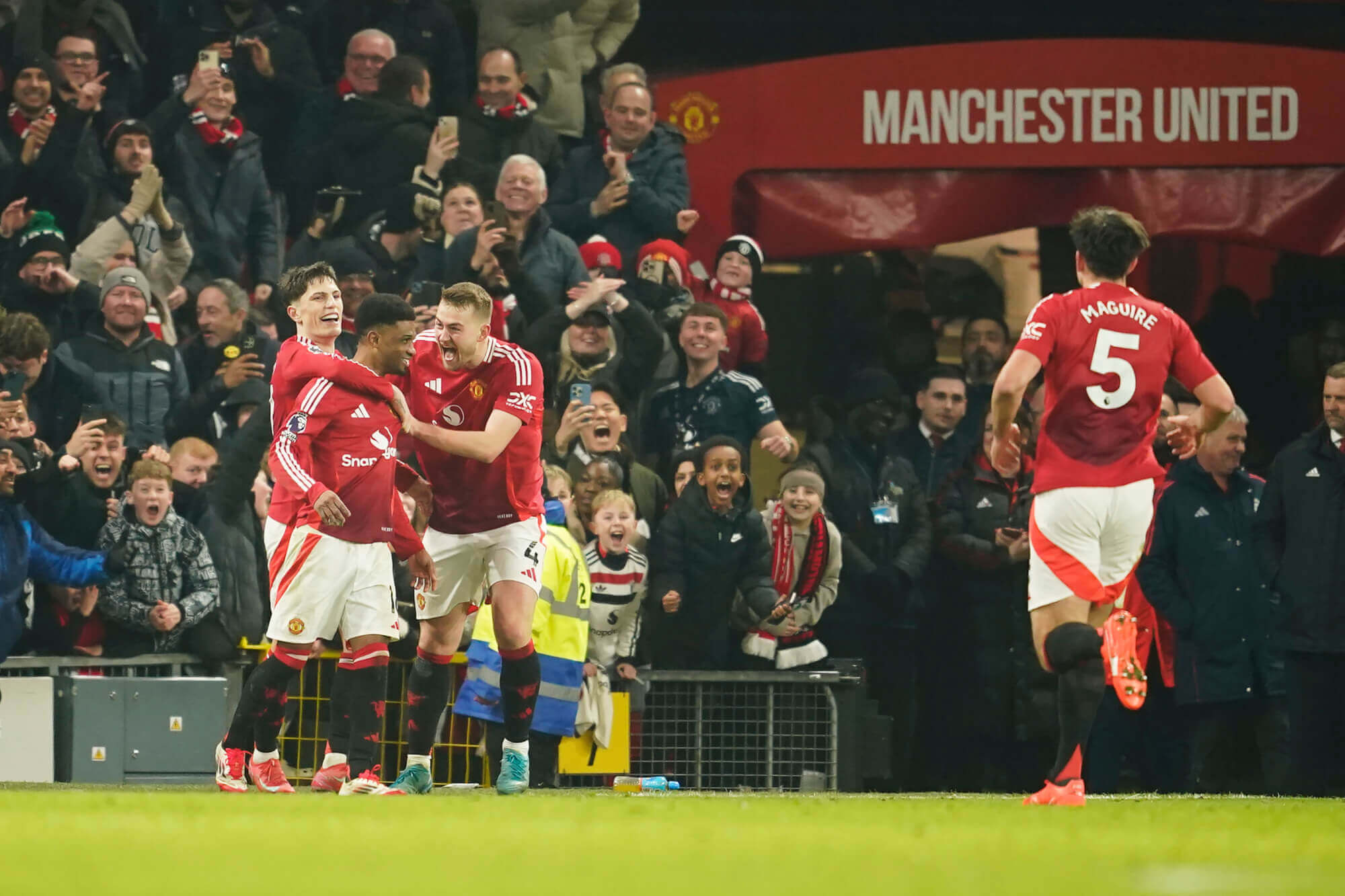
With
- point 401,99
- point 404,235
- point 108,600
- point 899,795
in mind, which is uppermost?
point 401,99

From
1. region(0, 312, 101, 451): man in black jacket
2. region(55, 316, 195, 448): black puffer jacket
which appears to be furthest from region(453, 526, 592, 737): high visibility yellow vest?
region(0, 312, 101, 451): man in black jacket

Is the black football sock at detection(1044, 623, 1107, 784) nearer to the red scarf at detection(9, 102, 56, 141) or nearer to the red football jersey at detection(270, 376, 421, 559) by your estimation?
the red football jersey at detection(270, 376, 421, 559)

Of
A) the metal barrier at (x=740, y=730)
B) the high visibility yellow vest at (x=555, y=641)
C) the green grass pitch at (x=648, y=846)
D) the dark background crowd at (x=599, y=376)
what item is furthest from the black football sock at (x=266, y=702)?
the metal barrier at (x=740, y=730)

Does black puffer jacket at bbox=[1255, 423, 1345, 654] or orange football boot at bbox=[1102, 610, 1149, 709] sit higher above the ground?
black puffer jacket at bbox=[1255, 423, 1345, 654]

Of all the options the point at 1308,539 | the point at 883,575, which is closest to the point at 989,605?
the point at 883,575

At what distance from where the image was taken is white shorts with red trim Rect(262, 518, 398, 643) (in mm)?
7535

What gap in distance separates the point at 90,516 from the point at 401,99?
320 centimetres

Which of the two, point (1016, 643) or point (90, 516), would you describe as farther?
point (1016, 643)

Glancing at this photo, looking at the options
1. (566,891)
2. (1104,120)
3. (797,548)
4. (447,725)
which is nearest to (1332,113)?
(1104,120)

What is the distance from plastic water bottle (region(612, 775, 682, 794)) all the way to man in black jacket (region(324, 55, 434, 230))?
4.26m

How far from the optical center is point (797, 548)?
1077 cm

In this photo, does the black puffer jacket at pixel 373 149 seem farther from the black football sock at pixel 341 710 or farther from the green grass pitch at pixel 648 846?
the green grass pitch at pixel 648 846

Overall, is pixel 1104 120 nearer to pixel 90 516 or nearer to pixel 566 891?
pixel 90 516

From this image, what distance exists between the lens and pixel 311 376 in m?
7.61
